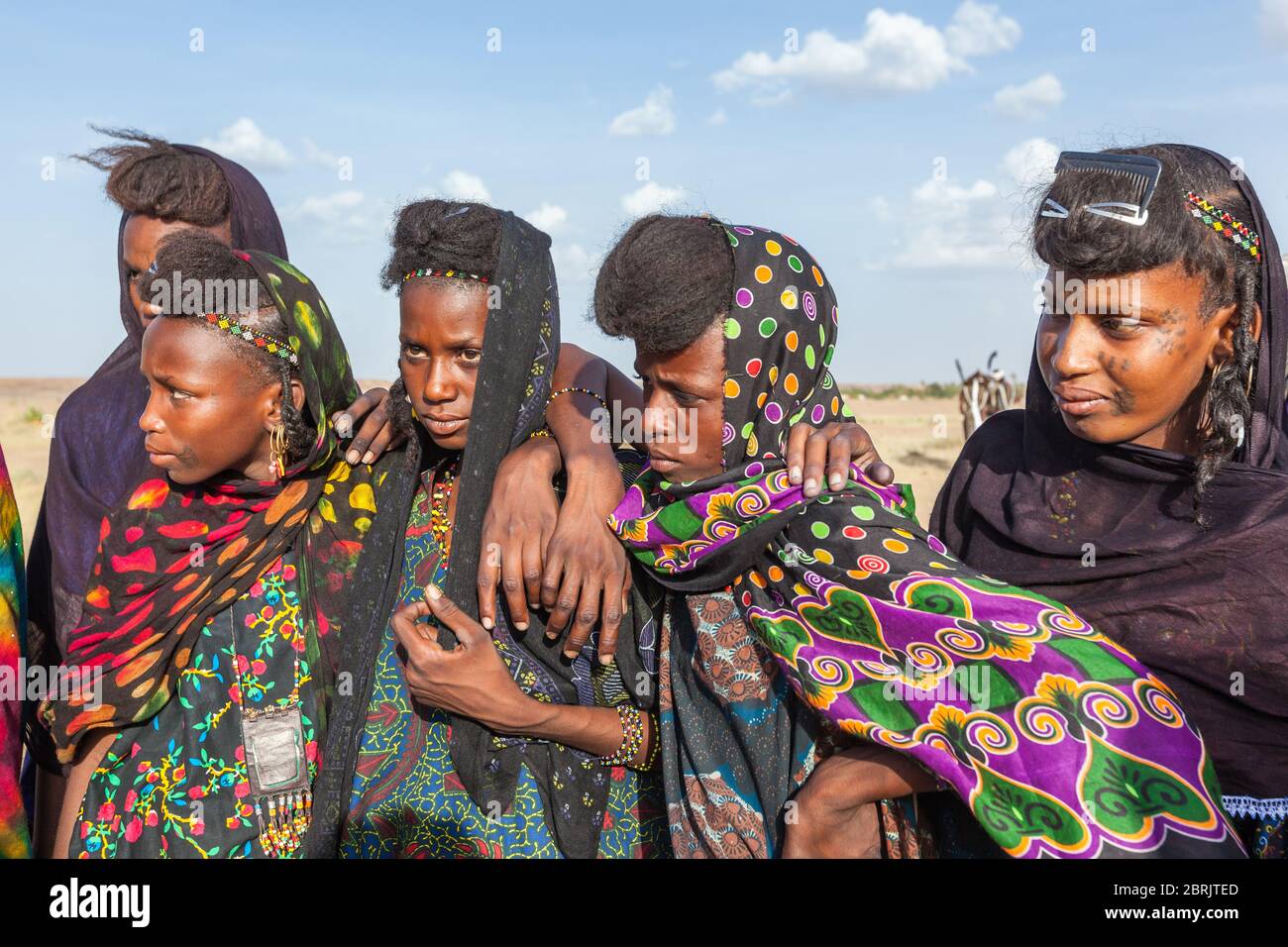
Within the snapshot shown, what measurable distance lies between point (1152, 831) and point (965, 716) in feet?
1.24

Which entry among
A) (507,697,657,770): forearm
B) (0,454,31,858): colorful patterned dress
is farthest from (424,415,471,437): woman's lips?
(0,454,31,858): colorful patterned dress

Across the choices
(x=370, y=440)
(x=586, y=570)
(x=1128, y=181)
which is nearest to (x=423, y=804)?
(x=586, y=570)

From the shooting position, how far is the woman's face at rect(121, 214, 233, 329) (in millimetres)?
3627

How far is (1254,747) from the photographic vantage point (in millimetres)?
2270

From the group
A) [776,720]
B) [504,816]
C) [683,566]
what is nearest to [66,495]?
[504,816]

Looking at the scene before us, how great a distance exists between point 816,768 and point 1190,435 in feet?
3.69

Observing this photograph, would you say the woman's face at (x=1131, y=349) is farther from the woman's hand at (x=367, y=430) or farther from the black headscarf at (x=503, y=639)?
the woman's hand at (x=367, y=430)

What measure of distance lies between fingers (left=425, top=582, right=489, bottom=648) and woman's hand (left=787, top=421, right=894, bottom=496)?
807 mm

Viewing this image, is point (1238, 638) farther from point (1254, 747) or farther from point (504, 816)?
point (504, 816)

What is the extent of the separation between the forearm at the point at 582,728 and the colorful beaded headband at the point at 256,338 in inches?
43.2

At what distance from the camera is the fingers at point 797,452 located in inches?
88.4

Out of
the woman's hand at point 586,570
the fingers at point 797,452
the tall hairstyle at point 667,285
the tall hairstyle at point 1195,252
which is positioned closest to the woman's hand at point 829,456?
the fingers at point 797,452
